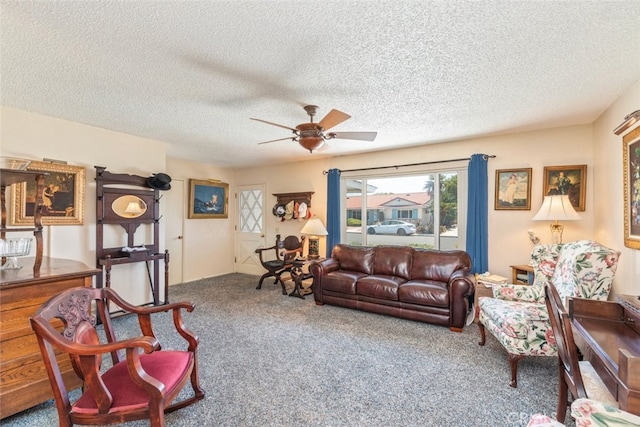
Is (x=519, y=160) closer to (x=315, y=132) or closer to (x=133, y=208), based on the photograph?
(x=315, y=132)

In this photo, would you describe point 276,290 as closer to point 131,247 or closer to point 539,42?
point 131,247

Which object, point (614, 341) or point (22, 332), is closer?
point (614, 341)

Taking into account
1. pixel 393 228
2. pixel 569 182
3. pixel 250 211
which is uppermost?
pixel 569 182

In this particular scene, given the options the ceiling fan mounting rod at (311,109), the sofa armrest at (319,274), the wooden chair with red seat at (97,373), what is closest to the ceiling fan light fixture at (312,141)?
the ceiling fan mounting rod at (311,109)

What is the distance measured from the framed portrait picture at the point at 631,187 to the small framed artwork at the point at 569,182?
1.05 m

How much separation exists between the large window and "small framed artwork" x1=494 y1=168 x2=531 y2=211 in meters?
0.44

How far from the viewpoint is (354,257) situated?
4.61m

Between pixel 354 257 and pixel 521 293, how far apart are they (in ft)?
7.60

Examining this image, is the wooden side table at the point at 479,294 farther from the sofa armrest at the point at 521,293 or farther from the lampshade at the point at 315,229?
the lampshade at the point at 315,229

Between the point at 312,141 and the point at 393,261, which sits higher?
the point at 312,141

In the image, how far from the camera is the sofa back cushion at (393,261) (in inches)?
165

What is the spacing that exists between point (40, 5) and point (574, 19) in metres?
2.98

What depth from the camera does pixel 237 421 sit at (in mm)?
1832

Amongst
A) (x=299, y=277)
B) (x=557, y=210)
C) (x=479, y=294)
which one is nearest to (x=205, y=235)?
(x=299, y=277)
